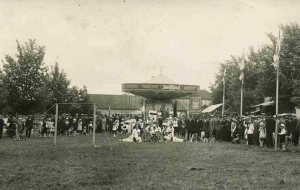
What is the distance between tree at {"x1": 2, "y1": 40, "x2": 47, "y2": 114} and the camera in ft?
100

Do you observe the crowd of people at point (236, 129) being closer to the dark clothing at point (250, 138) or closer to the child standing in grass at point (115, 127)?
the dark clothing at point (250, 138)

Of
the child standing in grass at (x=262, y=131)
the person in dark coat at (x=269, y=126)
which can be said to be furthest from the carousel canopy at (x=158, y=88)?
the person in dark coat at (x=269, y=126)

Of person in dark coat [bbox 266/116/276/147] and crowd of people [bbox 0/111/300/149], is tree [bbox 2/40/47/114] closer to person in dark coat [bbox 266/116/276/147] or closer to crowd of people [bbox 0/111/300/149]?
crowd of people [bbox 0/111/300/149]

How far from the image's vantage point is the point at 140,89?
3450cm

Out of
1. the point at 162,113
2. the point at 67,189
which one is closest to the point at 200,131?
the point at 162,113

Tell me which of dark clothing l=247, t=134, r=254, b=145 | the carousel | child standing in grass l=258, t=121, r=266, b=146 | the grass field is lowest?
the grass field

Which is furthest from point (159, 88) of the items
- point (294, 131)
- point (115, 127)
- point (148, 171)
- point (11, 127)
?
point (148, 171)

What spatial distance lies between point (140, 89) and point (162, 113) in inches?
171

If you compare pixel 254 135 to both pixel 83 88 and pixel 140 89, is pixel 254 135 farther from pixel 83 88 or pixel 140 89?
pixel 83 88

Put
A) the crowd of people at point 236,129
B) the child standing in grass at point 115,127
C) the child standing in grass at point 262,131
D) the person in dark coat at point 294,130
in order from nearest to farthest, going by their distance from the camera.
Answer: the crowd of people at point 236,129 → the person in dark coat at point 294,130 → the child standing in grass at point 262,131 → the child standing in grass at point 115,127

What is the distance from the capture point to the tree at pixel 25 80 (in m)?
30.6

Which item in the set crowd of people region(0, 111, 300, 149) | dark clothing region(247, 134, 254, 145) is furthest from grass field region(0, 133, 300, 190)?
dark clothing region(247, 134, 254, 145)

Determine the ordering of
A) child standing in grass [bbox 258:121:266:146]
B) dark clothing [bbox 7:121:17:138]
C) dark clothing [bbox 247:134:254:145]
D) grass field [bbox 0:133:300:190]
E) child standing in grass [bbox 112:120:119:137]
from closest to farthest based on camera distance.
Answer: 1. grass field [bbox 0:133:300:190]
2. child standing in grass [bbox 258:121:266:146]
3. dark clothing [bbox 247:134:254:145]
4. dark clothing [bbox 7:121:17:138]
5. child standing in grass [bbox 112:120:119:137]

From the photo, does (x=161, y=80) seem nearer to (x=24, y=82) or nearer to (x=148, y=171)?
(x=24, y=82)
